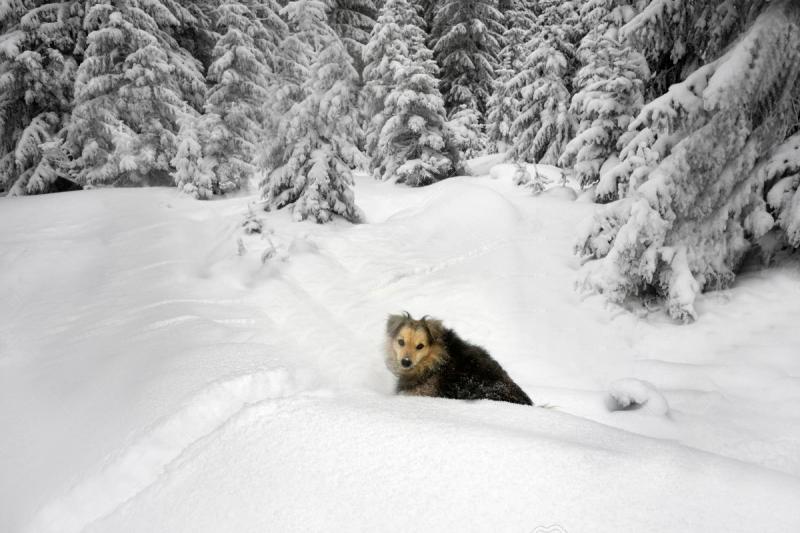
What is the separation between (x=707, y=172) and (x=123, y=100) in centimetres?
1661

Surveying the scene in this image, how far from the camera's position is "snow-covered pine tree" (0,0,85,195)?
12711 mm

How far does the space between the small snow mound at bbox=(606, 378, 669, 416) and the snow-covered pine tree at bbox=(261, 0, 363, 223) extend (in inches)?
313

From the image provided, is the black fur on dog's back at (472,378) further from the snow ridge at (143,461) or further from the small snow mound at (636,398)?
the snow ridge at (143,461)

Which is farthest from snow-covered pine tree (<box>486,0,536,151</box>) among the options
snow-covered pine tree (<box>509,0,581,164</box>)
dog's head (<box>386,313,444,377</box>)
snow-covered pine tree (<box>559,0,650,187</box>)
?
dog's head (<box>386,313,444,377</box>)

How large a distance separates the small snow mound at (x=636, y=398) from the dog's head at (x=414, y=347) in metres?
1.70

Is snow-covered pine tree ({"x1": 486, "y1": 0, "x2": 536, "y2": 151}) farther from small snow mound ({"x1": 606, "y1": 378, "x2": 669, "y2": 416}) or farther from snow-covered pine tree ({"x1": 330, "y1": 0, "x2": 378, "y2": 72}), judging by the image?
small snow mound ({"x1": 606, "y1": 378, "x2": 669, "y2": 416})

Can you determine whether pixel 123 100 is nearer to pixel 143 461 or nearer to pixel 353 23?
pixel 353 23

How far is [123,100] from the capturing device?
13.7m

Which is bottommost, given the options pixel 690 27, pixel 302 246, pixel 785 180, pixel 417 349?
pixel 302 246

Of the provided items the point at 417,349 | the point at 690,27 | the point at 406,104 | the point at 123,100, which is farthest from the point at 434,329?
the point at 123,100

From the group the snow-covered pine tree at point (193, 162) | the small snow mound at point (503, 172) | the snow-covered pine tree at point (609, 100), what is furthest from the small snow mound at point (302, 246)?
the small snow mound at point (503, 172)

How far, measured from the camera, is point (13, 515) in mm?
2023

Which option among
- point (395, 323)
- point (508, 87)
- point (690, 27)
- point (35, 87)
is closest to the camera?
point (395, 323)

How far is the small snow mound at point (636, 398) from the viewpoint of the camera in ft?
11.6
